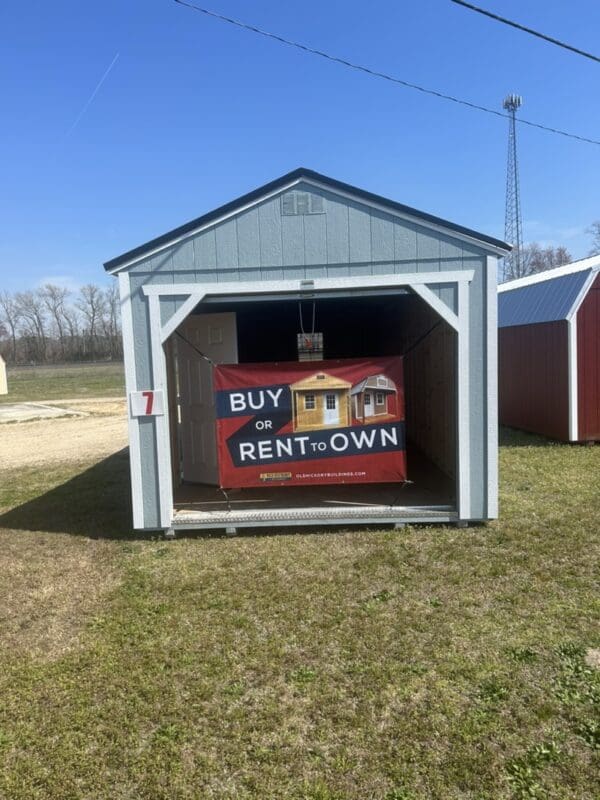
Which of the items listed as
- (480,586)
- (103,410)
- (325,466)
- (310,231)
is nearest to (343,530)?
(325,466)

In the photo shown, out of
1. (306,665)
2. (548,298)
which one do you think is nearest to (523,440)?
(548,298)

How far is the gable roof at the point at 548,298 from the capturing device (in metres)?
10.4

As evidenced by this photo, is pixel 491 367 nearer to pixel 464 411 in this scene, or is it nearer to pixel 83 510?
pixel 464 411

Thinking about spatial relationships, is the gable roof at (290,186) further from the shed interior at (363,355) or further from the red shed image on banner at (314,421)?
the red shed image on banner at (314,421)

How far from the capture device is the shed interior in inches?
260

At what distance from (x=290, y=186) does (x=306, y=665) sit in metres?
4.11

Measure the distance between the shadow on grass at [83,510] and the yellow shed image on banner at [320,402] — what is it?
205cm

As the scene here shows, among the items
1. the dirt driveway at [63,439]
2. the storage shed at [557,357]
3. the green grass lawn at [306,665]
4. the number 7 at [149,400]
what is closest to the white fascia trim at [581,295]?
the storage shed at [557,357]

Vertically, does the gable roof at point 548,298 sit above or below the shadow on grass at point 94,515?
above

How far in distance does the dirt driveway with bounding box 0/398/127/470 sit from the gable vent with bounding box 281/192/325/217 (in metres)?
7.36

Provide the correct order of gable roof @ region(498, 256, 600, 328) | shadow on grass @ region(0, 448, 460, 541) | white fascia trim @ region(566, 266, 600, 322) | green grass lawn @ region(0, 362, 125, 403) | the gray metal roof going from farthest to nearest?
1. green grass lawn @ region(0, 362, 125, 403)
2. the gray metal roof
3. gable roof @ region(498, 256, 600, 328)
4. white fascia trim @ region(566, 266, 600, 322)
5. shadow on grass @ region(0, 448, 460, 541)

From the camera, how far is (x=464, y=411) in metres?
5.72

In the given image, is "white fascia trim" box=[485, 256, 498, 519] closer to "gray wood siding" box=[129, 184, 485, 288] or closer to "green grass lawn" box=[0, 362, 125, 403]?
"gray wood siding" box=[129, 184, 485, 288]

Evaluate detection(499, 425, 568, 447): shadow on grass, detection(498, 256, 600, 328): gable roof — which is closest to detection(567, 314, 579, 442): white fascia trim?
detection(498, 256, 600, 328): gable roof
